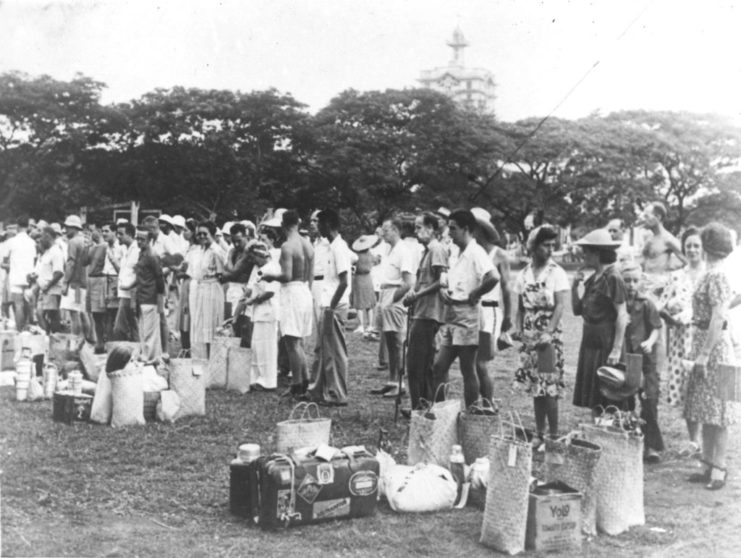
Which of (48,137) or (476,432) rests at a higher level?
(48,137)

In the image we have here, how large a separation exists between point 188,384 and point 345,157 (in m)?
31.5

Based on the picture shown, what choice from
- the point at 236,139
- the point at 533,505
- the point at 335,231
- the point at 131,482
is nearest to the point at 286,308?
the point at 335,231

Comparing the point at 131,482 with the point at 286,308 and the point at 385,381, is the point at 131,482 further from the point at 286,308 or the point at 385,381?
the point at 385,381

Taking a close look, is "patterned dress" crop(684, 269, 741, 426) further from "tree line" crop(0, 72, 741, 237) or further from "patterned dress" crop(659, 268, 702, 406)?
"tree line" crop(0, 72, 741, 237)

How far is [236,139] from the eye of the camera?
35062mm

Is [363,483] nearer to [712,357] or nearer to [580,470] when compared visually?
[580,470]

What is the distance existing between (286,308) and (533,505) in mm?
4659

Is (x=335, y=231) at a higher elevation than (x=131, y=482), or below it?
higher

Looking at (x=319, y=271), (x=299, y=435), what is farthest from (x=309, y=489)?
(x=319, y=271)

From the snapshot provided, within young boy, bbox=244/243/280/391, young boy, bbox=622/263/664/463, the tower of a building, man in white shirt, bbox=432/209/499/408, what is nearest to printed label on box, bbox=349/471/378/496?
man in white shirt, bbox=432/209/499/408

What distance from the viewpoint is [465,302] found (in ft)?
22.8

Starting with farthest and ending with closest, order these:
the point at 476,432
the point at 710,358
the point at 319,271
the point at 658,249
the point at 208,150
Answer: the point at 208,150, the point at 319,271, the point at 658,249, the point at 710,358, the point at 476,432

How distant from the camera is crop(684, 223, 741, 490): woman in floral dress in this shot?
19.9ft

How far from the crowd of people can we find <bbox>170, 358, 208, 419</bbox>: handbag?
123cm
